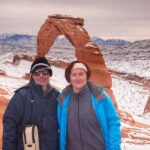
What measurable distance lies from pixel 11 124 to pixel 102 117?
3.16ft

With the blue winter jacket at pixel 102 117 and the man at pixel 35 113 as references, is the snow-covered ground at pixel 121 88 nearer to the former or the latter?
the man at pixel 35 113

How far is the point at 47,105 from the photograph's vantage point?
428 cm

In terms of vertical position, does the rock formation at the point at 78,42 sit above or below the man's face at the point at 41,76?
above

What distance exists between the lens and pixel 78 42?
2167 centimetres

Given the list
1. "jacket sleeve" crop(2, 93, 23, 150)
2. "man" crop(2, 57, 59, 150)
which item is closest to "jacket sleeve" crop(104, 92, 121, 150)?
"man" crop(2, 57, 59, 150)

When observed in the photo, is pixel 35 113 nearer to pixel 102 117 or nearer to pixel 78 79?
pixel 78 79

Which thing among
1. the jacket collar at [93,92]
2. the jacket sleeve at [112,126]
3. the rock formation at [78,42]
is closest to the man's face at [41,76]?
the jacket collar at [93,92]

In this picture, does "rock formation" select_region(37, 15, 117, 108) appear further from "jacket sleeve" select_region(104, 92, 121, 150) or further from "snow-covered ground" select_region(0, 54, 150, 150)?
"jacket sleeve" select_region(104, 92, 121, 150)

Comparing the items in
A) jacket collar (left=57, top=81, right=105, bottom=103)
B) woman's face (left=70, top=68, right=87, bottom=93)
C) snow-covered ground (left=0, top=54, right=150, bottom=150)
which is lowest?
jacket collar (left=57, top=81, right=105, bottom=103)

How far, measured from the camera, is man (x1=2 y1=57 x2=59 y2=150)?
4.21 m

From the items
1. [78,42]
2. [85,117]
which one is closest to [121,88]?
[78,42]

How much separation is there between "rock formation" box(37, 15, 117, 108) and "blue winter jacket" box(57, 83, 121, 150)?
14405 millimetres

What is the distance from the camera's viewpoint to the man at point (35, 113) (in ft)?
13.8

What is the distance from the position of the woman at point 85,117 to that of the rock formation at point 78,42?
47.3 ft
